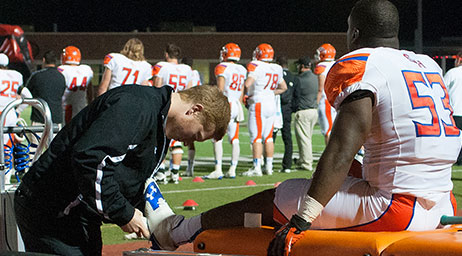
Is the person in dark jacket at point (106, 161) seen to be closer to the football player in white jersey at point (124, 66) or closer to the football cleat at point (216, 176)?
the football player in white jersey at point (124, 66)

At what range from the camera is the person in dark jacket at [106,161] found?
326 cm

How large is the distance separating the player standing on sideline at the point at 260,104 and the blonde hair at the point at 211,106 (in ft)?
26.8

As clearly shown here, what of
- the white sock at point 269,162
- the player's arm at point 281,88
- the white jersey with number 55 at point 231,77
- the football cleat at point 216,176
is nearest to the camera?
the football cleat at point 216,176

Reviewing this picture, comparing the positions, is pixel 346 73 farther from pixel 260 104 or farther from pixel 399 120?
pixel 260 104

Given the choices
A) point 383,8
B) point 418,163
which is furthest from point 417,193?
point 383,8

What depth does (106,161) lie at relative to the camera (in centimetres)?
325

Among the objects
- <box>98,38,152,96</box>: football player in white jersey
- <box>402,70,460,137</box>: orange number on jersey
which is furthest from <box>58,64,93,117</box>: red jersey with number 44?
<box>402,70,460,137</box>: orange number on jersey

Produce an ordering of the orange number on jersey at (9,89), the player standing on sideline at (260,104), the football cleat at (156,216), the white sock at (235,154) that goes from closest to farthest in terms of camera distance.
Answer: the football cleat at (156,216)
the orange number on jersey at (9,89)
the white sock at (235,154)
the player standing on sideline at (260,104)

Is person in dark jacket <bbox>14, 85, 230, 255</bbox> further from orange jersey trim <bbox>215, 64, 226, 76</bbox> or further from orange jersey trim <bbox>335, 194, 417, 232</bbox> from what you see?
orange jersey trim <bbox>215, 64, 226, 76</bbox>

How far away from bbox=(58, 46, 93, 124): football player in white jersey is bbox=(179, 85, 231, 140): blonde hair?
8.51 metres

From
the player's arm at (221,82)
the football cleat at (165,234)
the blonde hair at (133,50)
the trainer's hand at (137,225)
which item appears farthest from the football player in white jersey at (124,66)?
the trainer's hand at (137,225)

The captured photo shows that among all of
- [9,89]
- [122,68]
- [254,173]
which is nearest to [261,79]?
[254,173]

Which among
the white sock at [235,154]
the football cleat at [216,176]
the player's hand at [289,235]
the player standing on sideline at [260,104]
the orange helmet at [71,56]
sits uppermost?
the orange helmet at [71,56]

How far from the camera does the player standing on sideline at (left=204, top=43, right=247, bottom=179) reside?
37.6 ft
